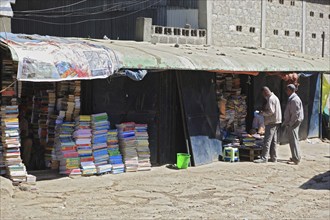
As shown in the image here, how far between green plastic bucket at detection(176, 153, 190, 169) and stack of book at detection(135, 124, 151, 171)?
681mm

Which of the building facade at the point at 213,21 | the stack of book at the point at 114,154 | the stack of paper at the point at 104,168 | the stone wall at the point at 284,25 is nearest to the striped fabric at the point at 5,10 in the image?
the stack of book at the point at 114,154

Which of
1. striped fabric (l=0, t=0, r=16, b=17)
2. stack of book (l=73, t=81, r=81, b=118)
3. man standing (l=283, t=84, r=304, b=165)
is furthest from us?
man standing (l=283, t=84, r=304, b=165)

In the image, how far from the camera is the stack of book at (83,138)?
11219mm

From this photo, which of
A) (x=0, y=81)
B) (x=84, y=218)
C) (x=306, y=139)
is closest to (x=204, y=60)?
(x=0, y=81)

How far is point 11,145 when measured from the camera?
33.7ft

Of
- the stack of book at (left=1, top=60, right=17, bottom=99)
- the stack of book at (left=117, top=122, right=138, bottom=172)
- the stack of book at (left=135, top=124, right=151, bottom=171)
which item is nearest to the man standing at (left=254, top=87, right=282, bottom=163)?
the stack of book at (left=135, top=124, right=151, bottom=171)

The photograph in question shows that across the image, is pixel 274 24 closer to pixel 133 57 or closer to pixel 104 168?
pixel 133 57

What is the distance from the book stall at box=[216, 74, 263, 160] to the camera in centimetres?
1388

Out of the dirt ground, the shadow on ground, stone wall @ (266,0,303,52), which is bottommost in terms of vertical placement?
the shadow on ground

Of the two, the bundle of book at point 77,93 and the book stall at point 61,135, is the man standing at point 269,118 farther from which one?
the bundle of book at point 77,93

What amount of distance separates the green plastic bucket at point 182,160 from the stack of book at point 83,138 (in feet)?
6.65

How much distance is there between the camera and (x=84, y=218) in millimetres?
8383

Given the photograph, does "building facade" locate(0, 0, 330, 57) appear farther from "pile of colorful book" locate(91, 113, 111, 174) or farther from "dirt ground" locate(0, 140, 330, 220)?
"dirt ground" locate(0, 140, 330, 220)

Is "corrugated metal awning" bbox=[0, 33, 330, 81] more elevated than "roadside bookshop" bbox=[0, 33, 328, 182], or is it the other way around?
"corrugated metal awning" bbox=[0, 33, 330, 81]
